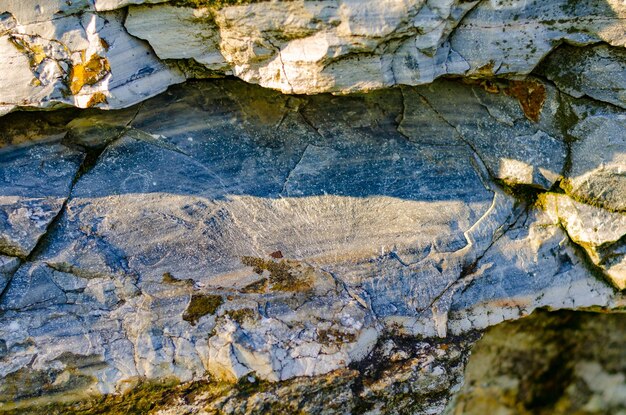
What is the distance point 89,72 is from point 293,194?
1.03 meters

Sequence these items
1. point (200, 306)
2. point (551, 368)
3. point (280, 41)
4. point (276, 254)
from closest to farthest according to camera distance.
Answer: point (280, 41) < point (200, 306) < point (276, 254) < point (551, 368)

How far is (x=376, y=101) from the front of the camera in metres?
2.77

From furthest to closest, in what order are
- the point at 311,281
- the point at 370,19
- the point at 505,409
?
the point at 505,409, the point at 311,281, the point at 370,19

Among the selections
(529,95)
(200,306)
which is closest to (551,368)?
(529,95)

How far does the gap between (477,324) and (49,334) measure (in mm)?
1920

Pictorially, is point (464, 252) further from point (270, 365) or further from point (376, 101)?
point (270, 365)

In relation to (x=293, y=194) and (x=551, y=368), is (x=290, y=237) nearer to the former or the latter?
(x=293, y=194)

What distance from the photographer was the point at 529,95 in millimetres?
2686

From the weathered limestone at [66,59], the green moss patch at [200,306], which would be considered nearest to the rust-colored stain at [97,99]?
the weathered limestone at [66,59]

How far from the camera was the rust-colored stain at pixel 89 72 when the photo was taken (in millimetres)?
2402

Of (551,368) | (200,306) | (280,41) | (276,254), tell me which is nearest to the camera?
(280,41)

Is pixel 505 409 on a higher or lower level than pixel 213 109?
lower

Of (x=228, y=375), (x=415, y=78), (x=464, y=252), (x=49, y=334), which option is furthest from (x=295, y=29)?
(x=49, y=334)

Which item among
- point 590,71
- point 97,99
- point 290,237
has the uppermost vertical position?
point 97,99
